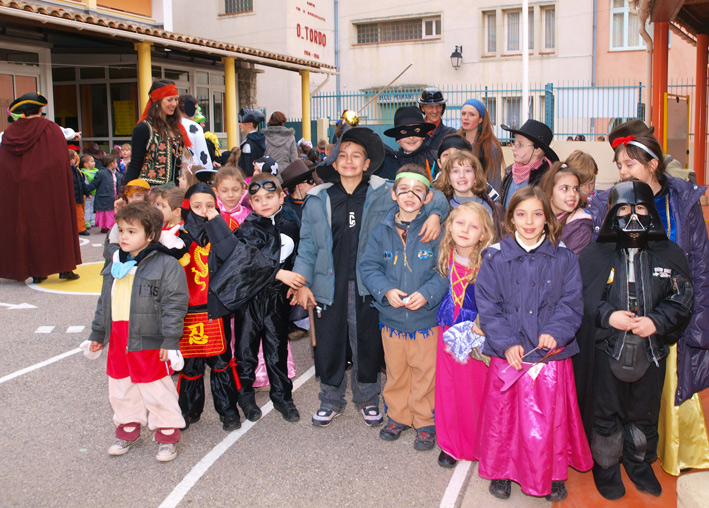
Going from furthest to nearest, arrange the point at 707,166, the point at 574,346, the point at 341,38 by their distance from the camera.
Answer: the point at 341,38 < the point at 707,166 < the point at 574,346

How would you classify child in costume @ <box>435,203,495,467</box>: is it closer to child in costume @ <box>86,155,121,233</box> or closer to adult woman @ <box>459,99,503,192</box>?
adult woman @ <box>459,99,503,192</box>

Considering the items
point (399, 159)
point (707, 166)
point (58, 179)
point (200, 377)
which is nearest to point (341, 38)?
point (707, 166)

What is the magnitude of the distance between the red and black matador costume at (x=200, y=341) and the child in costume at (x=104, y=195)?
28.3 feet

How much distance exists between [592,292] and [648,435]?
2.72 ft

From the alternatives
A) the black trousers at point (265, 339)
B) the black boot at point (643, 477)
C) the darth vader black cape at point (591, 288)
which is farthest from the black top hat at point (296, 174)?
the black boot at point (643, 477)

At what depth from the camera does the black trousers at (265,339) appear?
4.31m

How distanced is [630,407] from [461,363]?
2.99 feet

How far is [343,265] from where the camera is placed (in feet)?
14.0

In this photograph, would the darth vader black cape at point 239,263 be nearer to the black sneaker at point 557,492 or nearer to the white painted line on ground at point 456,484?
the white painted line on ground at point 456,484

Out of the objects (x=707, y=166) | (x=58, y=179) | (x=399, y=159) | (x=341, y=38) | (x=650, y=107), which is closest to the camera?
(x=399, y=159)

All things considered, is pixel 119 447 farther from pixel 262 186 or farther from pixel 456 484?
pixel 456 484

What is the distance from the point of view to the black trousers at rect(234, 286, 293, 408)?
170 inches

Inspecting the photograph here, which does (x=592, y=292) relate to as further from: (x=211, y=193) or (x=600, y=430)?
(x=211, y=193)

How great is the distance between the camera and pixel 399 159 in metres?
5.42
